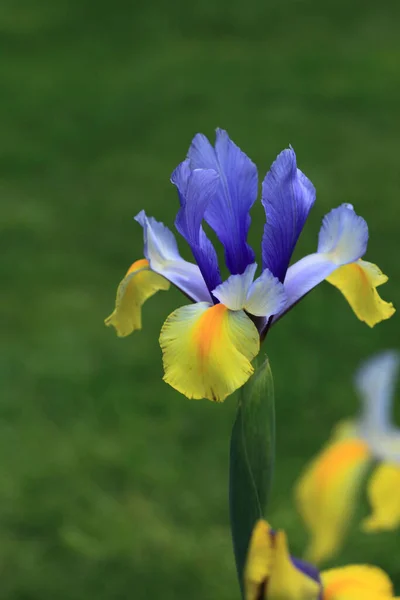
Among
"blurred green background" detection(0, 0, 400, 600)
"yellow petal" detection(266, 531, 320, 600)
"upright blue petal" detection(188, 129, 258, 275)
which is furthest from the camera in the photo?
"blurred green background" detection(0, 0, 400, 600)

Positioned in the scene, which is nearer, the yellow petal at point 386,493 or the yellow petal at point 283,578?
the yellow petal at point 283,578

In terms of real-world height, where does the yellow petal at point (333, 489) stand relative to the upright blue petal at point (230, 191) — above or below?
below

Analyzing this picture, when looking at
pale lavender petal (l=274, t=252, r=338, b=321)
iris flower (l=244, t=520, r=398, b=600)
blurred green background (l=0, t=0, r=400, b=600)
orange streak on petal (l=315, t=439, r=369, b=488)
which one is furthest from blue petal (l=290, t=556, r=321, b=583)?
blurred green background (l=0, t=0, r=400, b=600)

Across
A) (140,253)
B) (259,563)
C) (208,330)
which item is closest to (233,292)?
(208,330)

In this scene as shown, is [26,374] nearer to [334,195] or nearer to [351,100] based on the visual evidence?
[334,195]

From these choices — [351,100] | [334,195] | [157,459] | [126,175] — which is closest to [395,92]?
[351,100]

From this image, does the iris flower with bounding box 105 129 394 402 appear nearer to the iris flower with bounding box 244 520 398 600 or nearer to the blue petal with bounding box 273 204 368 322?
the blue petal with bounding box 273 204 368 322

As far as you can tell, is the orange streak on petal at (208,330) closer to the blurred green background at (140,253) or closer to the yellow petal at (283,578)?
the yellow petal at (283,578)

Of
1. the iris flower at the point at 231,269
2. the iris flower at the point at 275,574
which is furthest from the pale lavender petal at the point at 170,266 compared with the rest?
the iris flower at the point at 275,574
